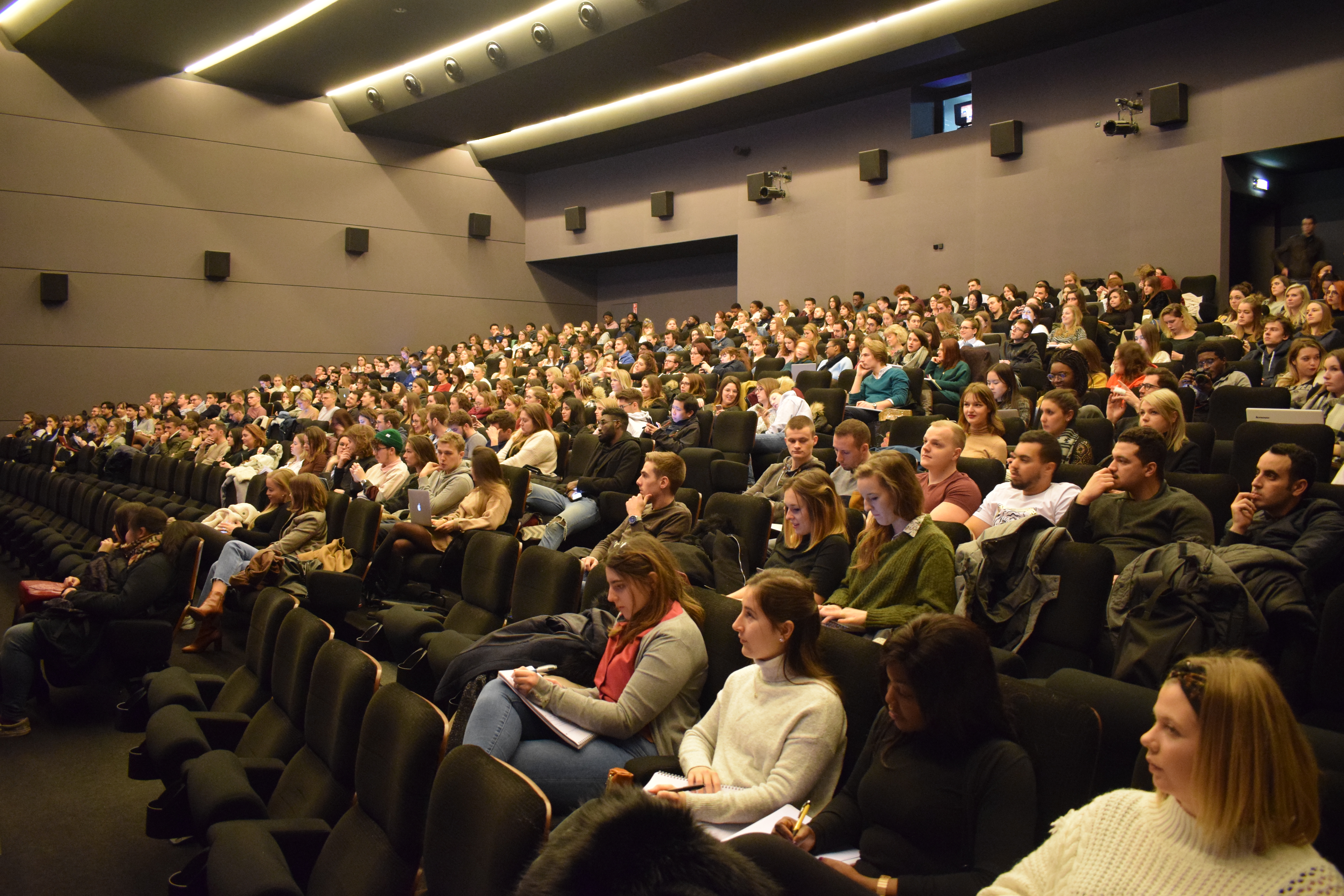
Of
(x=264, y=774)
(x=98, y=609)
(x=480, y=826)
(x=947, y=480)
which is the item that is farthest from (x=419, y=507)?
(x=480, y=826)

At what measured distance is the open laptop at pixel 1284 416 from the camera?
3.68m

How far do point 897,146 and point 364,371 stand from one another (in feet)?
26.0

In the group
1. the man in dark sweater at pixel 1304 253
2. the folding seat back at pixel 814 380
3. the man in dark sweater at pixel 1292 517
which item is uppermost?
the man in dark sweater at pixel 1304 253

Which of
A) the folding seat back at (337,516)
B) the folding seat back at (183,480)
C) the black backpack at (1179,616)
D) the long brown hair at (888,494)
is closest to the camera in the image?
the black backpack at (1179,616)

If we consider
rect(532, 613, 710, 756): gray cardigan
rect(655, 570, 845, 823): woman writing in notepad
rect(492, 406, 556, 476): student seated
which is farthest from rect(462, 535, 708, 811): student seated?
rect(492, 406, 556, 476): student seated

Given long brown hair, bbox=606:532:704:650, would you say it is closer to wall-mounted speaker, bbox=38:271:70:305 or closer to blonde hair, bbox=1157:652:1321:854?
blonde hair, bbox=1157:652:1321:854

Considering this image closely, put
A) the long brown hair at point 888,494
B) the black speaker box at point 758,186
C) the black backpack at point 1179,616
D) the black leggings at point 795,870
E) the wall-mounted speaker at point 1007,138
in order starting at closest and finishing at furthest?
the black leggings at point 795,870
the black backpack at point 1179,616
the long brown hair at point 888,494
the wall-mounted speaker at point 1007,138
the black speaker box at point 758,186

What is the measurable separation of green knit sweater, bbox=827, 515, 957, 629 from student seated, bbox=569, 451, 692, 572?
94 centimetres

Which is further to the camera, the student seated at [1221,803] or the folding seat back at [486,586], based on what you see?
the folding seat back at [486,586]

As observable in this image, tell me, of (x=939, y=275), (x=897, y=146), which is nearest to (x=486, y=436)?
(x=939, y=275)

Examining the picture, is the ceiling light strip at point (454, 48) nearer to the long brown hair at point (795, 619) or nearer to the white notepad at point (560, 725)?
→ the white notepad at point (560, 725)

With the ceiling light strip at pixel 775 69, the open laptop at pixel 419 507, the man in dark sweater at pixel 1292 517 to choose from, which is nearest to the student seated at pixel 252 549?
the open laptop at pixel 419 507

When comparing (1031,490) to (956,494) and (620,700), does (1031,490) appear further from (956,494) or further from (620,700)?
(620,700)

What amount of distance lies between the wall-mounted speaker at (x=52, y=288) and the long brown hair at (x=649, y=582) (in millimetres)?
12488
